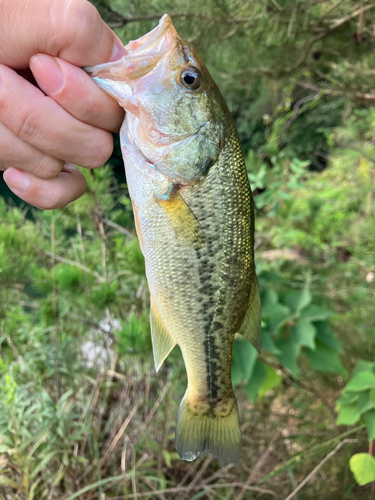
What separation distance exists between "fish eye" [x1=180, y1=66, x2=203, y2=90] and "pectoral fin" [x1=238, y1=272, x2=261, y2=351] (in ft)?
1.74

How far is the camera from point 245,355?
1196 mm

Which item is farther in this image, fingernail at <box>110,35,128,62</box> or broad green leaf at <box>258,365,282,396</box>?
broad green leaf at <box>258,365,282,396</box>

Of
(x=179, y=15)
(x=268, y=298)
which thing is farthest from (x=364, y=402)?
(x=179, y=15)

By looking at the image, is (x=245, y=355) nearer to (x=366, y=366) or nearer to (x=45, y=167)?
(x=366, y=366)

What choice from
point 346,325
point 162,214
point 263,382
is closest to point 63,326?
point 263,382

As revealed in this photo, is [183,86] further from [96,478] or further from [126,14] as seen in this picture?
[96,478]

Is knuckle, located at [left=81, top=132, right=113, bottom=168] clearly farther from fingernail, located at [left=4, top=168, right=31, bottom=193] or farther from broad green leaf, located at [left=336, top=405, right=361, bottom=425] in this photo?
broad green leaf, located at [left=336, top=405, right=361, bottom=425]

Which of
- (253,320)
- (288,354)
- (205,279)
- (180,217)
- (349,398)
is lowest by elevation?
(349,398)

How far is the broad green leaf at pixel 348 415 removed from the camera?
1.22 m

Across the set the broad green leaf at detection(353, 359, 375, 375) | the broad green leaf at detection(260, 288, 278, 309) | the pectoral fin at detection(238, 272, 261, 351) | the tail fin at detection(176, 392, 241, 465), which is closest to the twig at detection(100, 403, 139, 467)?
the tail fin at detection(176, 392, 241, 465)

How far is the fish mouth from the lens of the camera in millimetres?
635

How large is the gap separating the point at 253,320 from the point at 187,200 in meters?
0.39

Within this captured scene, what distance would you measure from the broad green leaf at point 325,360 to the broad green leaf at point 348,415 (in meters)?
0.14

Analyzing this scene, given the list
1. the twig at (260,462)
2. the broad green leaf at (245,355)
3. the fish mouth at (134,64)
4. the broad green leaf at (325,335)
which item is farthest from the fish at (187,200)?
the twig at (260,462)
